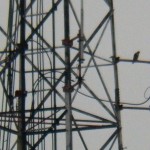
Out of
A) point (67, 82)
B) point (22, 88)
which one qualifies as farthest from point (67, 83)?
point (22, 88)

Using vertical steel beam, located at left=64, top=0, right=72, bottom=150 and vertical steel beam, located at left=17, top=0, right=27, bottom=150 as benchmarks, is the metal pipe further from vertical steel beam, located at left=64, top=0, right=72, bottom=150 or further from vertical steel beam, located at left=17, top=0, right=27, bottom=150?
vertical steel beam, located at left=17, top=0, right=27, bottom=150

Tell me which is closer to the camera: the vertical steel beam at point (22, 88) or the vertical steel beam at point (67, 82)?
the vertical steel beam at point (22, 88)

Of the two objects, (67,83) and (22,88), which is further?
(67,83)

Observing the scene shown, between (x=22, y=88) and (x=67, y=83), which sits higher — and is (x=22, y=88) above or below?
below

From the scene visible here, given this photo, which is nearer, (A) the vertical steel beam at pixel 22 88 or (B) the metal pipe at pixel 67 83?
(A) the vertical steel beam at pixel 22 88

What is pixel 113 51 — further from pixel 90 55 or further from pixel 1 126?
pixel 1 126

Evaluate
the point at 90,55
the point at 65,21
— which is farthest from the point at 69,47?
the point at 90,55

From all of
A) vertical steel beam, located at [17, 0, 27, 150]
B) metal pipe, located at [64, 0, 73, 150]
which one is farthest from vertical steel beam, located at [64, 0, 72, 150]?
vertical steel beam, located at [17, 0, 27, 150]

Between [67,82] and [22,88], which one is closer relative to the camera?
[22,88]

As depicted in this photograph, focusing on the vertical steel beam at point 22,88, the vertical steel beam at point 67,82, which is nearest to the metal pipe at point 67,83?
the vertical steel beam at point 67,82

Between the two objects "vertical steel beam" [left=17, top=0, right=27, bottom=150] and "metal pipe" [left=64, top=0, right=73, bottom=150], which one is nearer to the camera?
"vertical steel beam" [left=17, top=0, right=27, bottom=150]

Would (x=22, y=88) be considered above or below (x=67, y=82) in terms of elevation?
below

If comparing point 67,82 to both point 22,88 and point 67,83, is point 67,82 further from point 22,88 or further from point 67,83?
point 22,88

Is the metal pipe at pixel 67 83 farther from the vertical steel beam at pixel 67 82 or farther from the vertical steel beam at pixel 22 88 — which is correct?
the vertical steel beam at pixel 22 88
